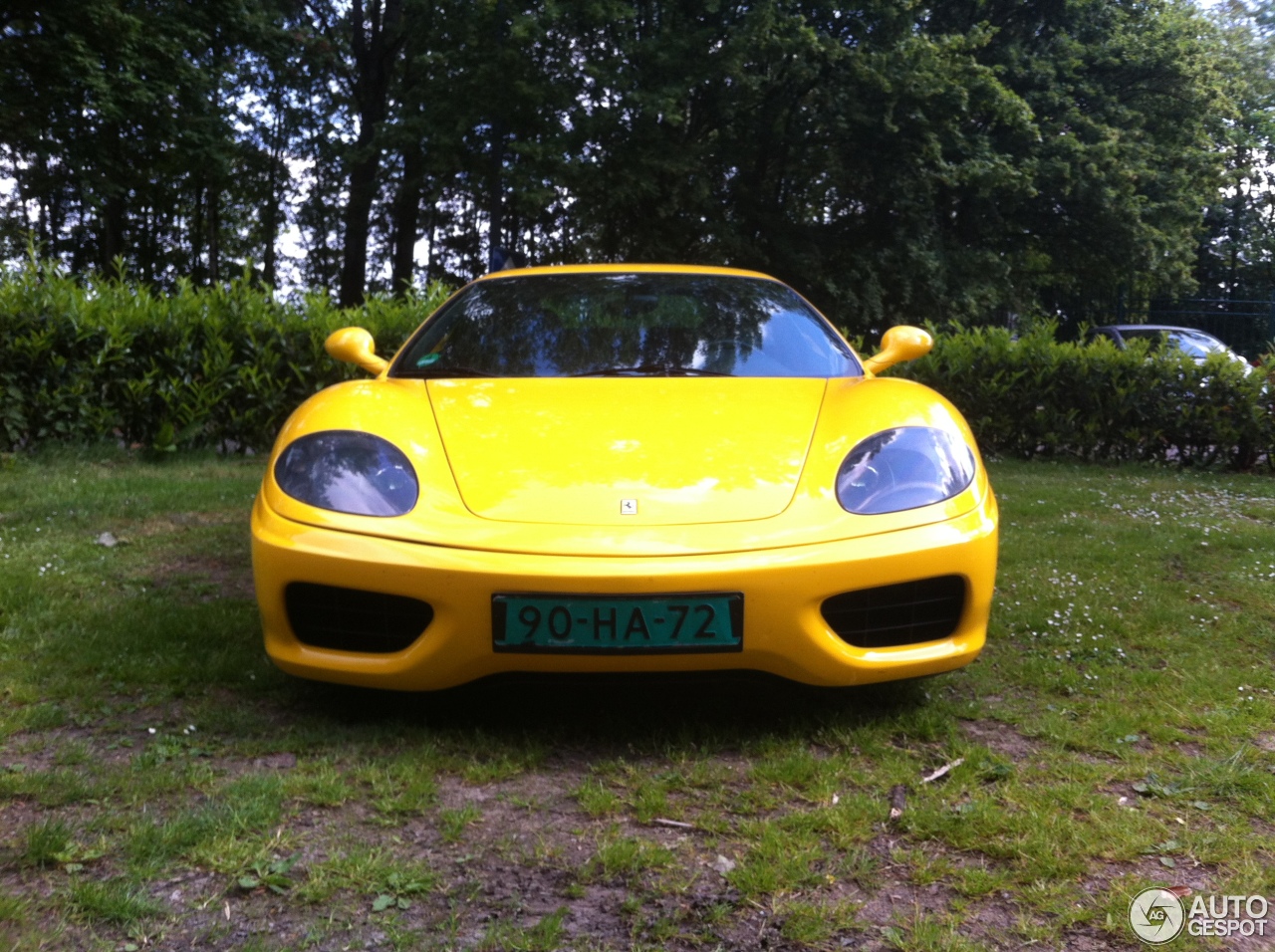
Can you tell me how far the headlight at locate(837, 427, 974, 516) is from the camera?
8.24ft

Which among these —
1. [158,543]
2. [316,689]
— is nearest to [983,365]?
[158,543]

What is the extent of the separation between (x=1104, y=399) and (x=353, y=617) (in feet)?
23.8

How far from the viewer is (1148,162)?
61.5 feet

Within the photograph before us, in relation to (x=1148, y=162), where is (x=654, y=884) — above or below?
below

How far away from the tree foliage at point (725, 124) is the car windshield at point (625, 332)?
1106 centimetres

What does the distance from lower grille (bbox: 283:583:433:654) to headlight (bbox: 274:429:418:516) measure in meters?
0.19

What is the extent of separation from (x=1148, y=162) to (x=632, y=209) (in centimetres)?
936

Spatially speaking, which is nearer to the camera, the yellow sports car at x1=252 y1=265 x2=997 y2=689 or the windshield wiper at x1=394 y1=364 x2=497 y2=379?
the yellow sports car at x1=252 y1=265 x2=997 y2=689

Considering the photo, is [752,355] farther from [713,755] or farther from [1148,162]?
[1148,162]

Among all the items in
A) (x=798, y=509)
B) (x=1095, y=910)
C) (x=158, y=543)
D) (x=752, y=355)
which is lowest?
(x=158, y=543)

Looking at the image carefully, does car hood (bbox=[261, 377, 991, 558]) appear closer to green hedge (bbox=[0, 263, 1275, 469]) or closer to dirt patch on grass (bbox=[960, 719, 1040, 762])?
dirt patch on grass (bbox=[960, 719, 1040, 762])

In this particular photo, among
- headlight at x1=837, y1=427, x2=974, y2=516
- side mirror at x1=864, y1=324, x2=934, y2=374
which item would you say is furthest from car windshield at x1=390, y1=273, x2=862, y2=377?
headlight at x1=837, y1=427, x2=974, y2=516

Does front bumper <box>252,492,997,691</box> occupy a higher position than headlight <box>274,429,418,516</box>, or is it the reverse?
headlight <box>274,429,418,516</box>

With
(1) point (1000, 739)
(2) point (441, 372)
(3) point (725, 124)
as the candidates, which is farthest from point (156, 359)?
(3) point (725, 124)
